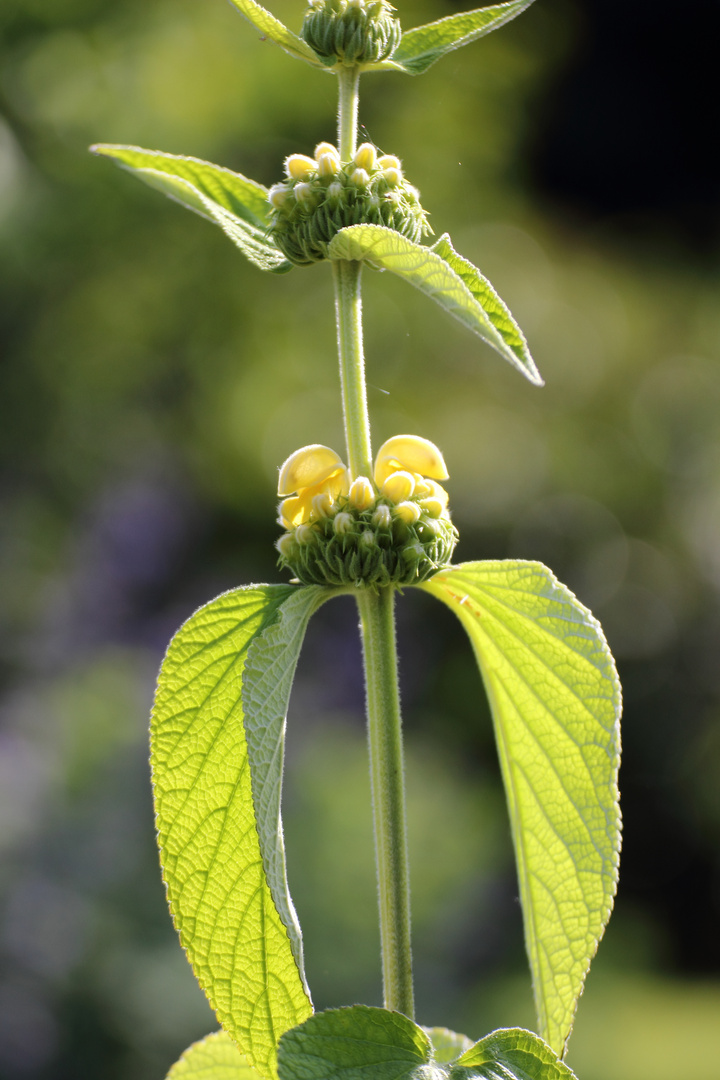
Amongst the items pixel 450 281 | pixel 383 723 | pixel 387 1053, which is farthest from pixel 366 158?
pixel 387 1053

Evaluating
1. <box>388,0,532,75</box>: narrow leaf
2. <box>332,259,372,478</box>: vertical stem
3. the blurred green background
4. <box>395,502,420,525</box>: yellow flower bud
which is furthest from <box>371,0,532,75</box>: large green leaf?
the blurred green background

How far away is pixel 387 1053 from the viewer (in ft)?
1.26

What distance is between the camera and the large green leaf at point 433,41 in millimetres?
490

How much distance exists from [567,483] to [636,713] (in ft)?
3.32

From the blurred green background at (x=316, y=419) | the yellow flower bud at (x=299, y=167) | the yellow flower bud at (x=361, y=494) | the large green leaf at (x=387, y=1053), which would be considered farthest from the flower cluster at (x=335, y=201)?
the blurred green background at (x=316, y=419)

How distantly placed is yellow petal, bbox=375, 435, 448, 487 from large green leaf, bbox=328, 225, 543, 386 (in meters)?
0.10

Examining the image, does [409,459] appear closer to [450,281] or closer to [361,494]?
[361,494]

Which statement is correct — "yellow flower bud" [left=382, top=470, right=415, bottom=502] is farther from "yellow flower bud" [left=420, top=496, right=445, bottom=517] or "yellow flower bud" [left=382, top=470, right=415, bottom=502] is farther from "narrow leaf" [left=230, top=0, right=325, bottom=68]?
"narrow leaf" [left=230, top=0, right=325, bottom=68]

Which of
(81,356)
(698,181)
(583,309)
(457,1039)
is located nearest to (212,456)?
(81,356)

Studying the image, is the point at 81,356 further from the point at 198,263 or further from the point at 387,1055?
the point at 387,1055

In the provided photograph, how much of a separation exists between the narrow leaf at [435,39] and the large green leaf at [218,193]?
0.10 metres

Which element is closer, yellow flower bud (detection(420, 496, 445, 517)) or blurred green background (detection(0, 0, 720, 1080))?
yellow flower bud (detection(420, 496, 445, 517))

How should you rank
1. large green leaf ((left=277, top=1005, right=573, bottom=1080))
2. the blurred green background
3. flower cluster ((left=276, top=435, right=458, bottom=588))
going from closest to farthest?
large green leaf ((left=277, top=1005, right=573, bottom=1080)) → flower cluster ((left=276, top=435, right=458, bottom=588)) → the blurred green background

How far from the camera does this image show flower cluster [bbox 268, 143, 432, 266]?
1.52ft
